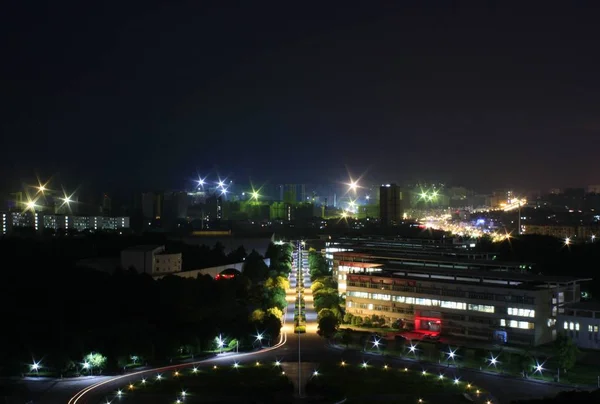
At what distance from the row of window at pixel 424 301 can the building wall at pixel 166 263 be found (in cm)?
422

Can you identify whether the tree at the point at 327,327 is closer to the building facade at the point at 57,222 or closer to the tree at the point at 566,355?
the tree at the point at 566,355

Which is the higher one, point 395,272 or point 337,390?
point 395,272

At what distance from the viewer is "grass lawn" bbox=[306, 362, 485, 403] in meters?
6.94

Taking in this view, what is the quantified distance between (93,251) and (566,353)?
11.2m

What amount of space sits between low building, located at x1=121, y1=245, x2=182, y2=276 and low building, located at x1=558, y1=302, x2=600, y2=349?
7.62 meters

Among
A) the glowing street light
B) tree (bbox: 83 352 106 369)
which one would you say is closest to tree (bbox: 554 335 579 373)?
the glowing street light

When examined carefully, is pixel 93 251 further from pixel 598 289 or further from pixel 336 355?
pixel 598 289

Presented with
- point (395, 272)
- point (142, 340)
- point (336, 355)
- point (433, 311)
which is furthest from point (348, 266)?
point (142, 340)

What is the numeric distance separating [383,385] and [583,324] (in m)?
3.34

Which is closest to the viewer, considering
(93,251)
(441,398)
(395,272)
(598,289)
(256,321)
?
(441,398)

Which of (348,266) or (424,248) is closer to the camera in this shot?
(348,266)

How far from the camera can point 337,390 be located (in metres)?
7.04

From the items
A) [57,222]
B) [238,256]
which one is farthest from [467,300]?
[57,222]

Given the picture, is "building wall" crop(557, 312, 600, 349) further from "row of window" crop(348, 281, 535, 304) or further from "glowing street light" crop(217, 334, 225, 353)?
"glowing street light" crop(217, 334, 225, 353)
